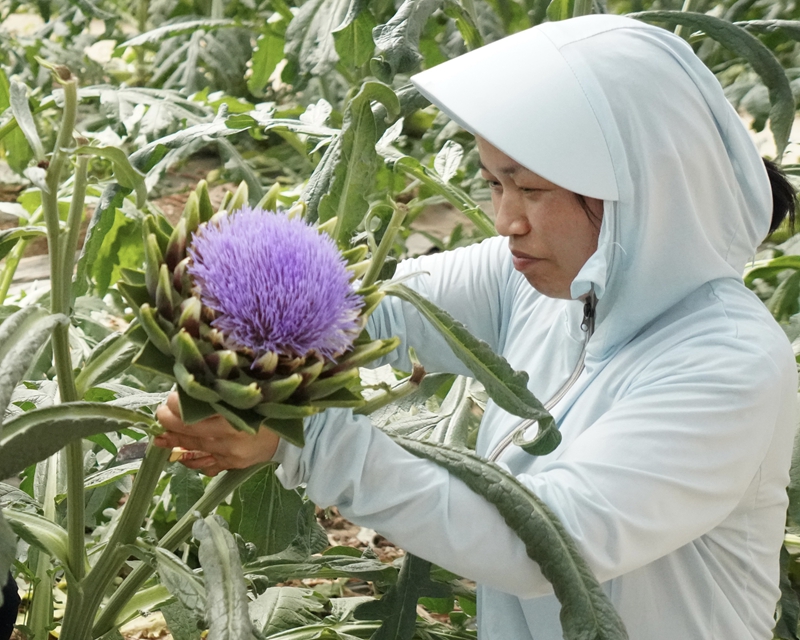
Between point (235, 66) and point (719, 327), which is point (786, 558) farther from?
point (235, 66)

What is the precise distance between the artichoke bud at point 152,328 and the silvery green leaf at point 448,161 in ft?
2.09

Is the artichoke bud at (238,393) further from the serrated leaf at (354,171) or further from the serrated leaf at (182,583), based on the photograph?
the serrated leaf at (354,171)

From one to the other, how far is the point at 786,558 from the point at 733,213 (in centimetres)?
49

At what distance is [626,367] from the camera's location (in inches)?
32.5

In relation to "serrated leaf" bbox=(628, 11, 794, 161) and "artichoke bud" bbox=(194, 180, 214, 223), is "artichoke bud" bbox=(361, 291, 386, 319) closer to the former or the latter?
"artichoke bud" bbox=(194, 180, 214, 223)

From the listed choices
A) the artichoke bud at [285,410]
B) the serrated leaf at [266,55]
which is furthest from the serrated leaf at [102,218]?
the serrated leaf at [266,55]

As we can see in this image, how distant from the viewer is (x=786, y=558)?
1110 millimetres

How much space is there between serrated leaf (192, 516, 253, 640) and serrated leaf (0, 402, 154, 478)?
0.10 meters

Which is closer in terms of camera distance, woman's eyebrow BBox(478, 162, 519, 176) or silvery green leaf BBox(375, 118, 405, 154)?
woman's eyebrow BBox(478, 162, 519, 176)

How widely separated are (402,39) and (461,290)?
26 cm

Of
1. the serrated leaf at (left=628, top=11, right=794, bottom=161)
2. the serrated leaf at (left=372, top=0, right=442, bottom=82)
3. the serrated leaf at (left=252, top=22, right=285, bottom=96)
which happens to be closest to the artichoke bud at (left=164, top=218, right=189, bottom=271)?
the serrated leaf at (left=372, top=0, right=442, bottom=82)

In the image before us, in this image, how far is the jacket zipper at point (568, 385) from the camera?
88cm

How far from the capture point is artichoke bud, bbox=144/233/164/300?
57cm

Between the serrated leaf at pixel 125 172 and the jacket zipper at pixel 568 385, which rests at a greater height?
the serrated leaf at pixel 125 172
